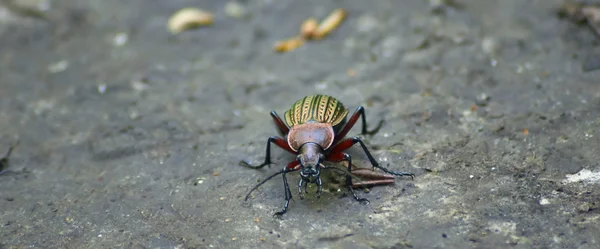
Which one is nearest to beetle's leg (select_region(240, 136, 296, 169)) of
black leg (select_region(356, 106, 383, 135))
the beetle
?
the beetle

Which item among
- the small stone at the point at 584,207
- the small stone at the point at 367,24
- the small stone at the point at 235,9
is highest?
the small stone at the point at 235,9

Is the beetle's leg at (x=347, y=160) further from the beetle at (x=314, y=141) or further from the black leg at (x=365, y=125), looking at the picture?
the black leg at (x=365, y=125)

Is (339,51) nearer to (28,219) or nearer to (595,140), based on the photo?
(595,140)

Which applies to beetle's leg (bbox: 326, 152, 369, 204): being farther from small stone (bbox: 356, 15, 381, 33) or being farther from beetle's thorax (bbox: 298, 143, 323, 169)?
small stone (bbox: 356, 15, 381, 33)

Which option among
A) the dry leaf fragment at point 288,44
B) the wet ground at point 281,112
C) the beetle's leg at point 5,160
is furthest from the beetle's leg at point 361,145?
the beetle's leg at point 5,160

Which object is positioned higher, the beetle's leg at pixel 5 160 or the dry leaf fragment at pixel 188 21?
the dry leaf fragment at pixel 188 21

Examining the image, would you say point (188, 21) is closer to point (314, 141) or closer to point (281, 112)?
point (281, 112)

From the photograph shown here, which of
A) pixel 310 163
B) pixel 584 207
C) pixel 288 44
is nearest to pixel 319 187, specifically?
pixel 310 163
